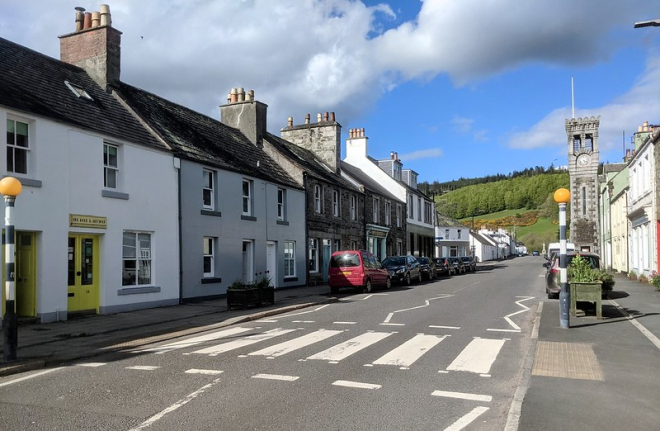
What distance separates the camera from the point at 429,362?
876 centimetres

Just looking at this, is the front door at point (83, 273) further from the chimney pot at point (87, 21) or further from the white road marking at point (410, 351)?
the white road marking at point (410, 351)

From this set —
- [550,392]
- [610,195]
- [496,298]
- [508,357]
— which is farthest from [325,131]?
[550,392]

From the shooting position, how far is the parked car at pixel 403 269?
29.2 meters

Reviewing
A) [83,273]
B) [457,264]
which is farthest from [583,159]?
[83,273]

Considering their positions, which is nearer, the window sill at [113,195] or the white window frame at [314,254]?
the window sill at [113,195]

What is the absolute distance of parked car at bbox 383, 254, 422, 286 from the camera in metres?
29.2

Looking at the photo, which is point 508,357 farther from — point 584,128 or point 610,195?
point 584,128

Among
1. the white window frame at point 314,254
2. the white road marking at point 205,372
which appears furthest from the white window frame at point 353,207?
the white road marking at point 205,372

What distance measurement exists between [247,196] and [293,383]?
1657cm

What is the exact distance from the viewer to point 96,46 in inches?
754

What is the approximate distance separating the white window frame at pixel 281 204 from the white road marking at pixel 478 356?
53.3 feet

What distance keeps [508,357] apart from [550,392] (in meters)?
2.51

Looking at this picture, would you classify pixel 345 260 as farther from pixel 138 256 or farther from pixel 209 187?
pixel 138 256

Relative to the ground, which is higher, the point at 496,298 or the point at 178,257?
the point at 178,257
